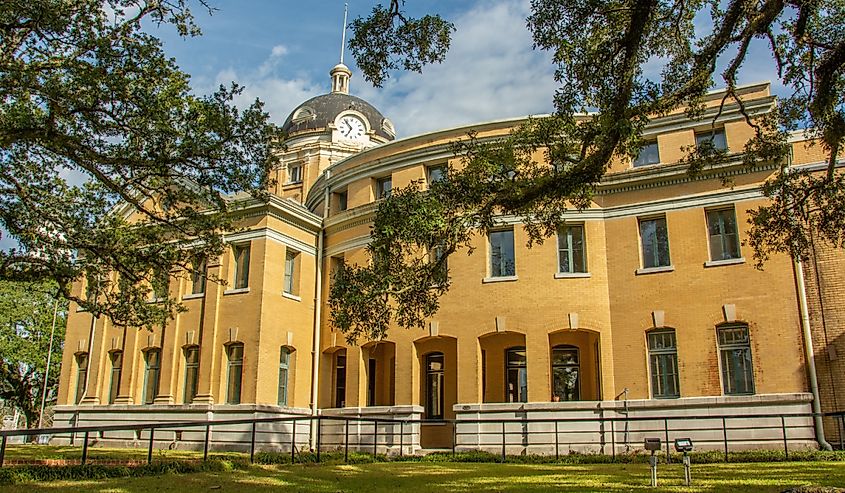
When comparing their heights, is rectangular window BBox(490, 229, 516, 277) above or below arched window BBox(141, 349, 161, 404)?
above

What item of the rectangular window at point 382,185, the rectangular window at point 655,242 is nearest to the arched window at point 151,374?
the rectangular window at point 382,185

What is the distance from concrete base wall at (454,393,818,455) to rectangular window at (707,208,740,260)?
4278mm

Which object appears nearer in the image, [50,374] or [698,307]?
[698,307]

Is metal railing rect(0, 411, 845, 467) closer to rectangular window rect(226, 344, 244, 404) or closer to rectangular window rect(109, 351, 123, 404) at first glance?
rectangular window rect(226, 344, 244, 404)

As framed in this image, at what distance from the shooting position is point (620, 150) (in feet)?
35.9

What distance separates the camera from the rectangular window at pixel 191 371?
26.4 metres

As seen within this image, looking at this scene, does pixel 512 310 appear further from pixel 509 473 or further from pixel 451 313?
pixel 509 473

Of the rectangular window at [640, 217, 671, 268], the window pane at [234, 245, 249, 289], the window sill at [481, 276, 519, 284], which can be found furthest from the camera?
the window pane at [234, 245, 249, 289]

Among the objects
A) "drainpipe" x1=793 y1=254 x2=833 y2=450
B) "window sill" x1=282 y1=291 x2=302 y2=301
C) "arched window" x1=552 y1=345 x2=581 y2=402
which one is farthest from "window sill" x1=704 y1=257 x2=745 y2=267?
"window sill" x1=282 y1=291 x2=302 y2=301

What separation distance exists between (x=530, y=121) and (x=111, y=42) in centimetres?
717

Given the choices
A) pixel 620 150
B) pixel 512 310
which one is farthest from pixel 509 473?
pixel 512 310

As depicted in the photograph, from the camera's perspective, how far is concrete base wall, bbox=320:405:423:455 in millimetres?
23281

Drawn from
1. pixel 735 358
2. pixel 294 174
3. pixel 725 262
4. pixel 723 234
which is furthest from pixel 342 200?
pixel 294 174

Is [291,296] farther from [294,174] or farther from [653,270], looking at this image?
[294,174]
